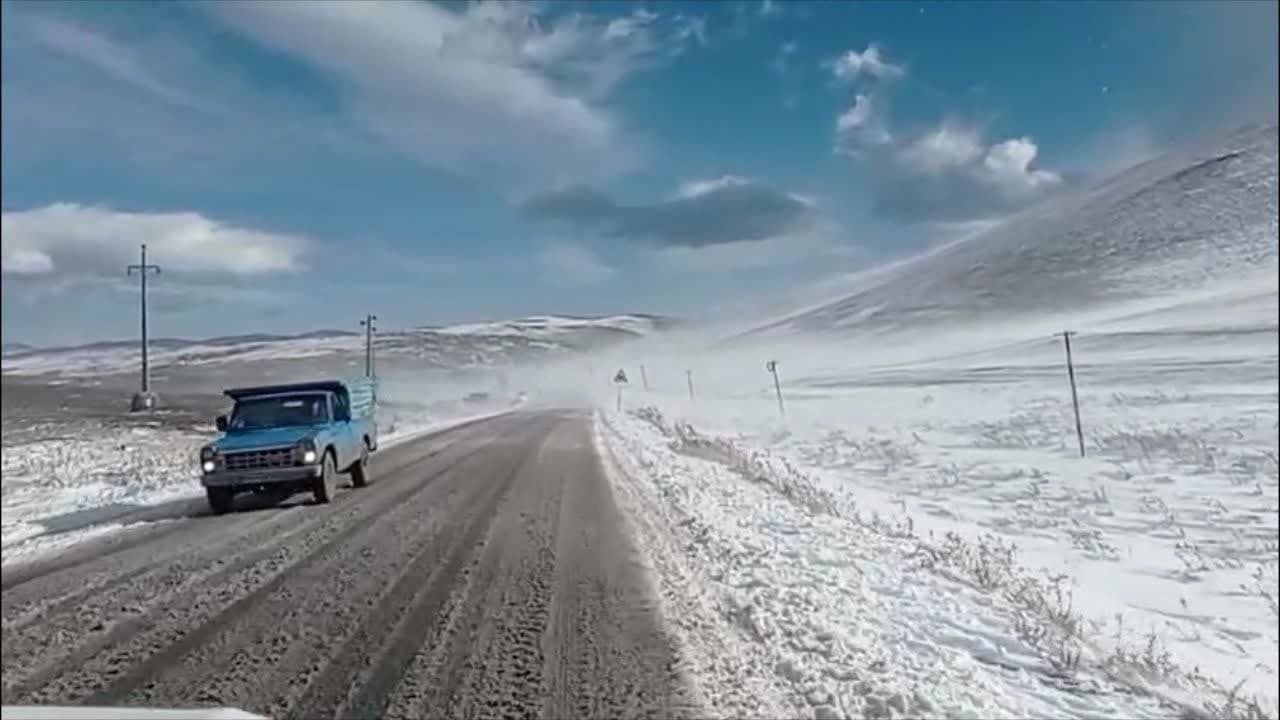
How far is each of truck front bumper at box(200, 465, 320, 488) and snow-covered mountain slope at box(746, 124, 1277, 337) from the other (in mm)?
4570

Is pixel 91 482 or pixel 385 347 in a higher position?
pixel 385 347

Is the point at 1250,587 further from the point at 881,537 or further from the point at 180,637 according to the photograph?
the point at 180,637

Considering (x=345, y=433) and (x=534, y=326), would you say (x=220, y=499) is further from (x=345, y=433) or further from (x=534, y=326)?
(x=534, y=326)

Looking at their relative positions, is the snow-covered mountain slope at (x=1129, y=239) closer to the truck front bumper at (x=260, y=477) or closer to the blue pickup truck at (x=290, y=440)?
the blue pickup truck at (x=290, y=440)

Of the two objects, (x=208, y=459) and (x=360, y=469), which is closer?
(x=208, y=459)

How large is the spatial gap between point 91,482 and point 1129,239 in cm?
849

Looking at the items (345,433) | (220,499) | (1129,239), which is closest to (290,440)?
(345,433)

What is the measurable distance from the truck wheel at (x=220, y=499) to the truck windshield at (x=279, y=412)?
916 mm

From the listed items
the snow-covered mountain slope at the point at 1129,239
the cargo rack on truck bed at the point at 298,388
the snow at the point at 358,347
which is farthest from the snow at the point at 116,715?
the snow-covered mountain slope at the point at 1129,239

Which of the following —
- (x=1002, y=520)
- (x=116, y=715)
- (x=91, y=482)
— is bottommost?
(x=1002, y=520)

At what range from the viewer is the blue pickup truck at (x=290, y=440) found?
14.3 feet

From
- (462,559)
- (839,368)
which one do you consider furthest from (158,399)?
(839,368)

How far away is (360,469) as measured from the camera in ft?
23.1

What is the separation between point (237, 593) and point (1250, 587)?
873 centimetres
